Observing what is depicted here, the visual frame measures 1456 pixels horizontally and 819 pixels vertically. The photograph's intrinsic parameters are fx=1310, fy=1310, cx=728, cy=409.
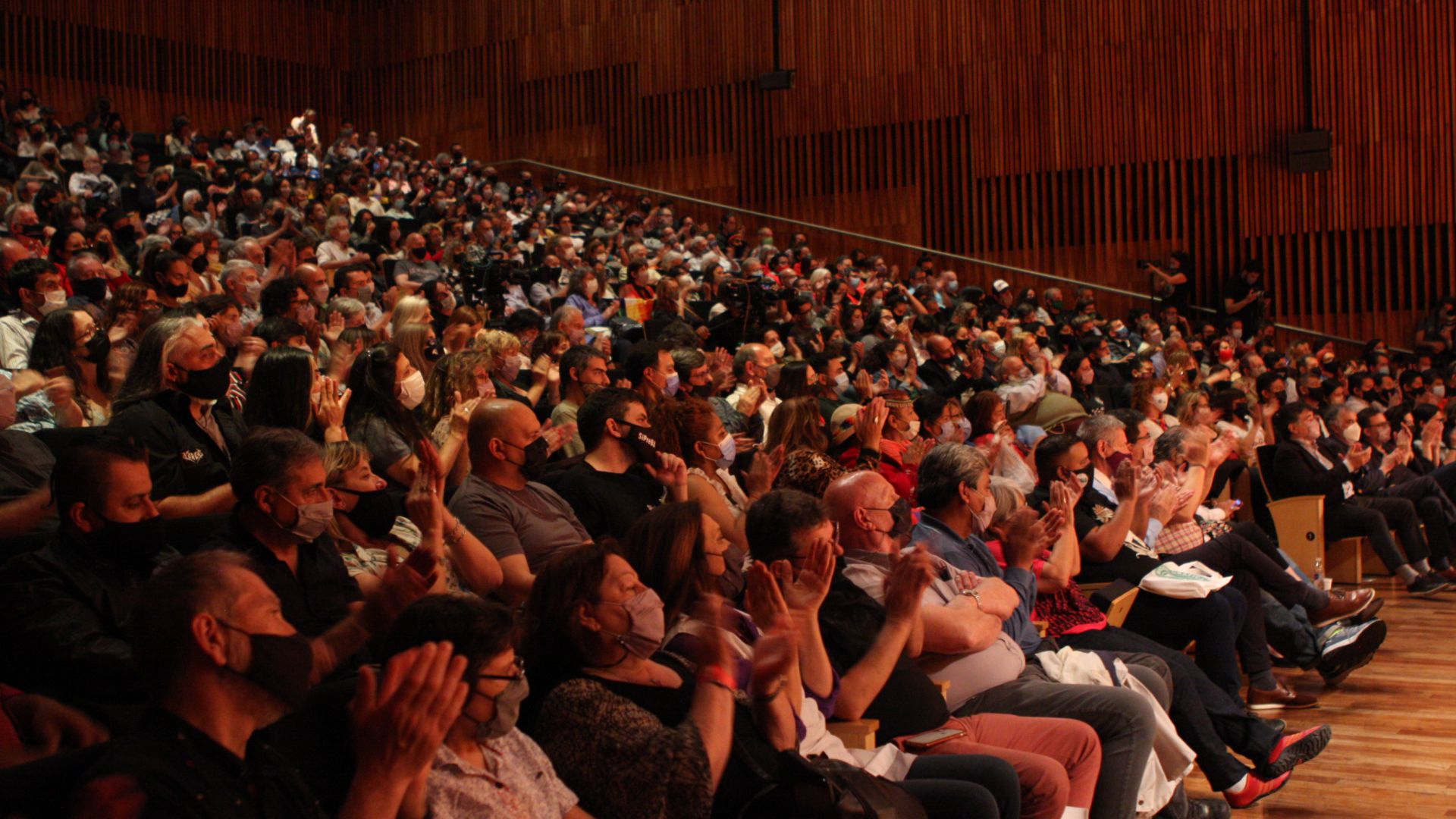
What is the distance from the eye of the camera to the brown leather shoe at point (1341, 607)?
14.4 ft

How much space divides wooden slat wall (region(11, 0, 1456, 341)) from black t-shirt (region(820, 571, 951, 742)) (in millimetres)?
9609

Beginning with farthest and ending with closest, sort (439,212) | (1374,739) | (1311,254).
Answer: (1311,254) → (439,212) → (1374,739)

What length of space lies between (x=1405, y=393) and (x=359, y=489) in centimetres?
854

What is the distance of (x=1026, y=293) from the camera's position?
11.1 m

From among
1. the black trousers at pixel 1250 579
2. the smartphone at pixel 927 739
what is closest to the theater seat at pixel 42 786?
the smartphone at pixel 927 739

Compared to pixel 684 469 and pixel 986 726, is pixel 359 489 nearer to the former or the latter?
pixel 684 469

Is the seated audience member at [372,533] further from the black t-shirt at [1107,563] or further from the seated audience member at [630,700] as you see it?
the black t-shirt at [1107,563]

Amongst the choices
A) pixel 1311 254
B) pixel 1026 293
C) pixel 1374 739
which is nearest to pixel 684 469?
pixel 1374 739

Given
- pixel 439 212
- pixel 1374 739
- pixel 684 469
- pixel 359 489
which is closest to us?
pixel 359 489

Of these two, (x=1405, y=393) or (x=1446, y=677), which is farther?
(x=1405, y=393)

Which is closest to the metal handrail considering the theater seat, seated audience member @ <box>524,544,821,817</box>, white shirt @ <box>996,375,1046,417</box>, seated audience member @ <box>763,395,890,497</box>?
white shirt @ <box>996,375,1046,417</box>

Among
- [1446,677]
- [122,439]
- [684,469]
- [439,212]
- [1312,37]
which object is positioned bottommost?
[1446,677]

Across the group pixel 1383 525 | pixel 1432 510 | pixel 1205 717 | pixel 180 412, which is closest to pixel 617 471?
pixel 180 412

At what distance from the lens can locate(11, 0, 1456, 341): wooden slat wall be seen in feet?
34.7
